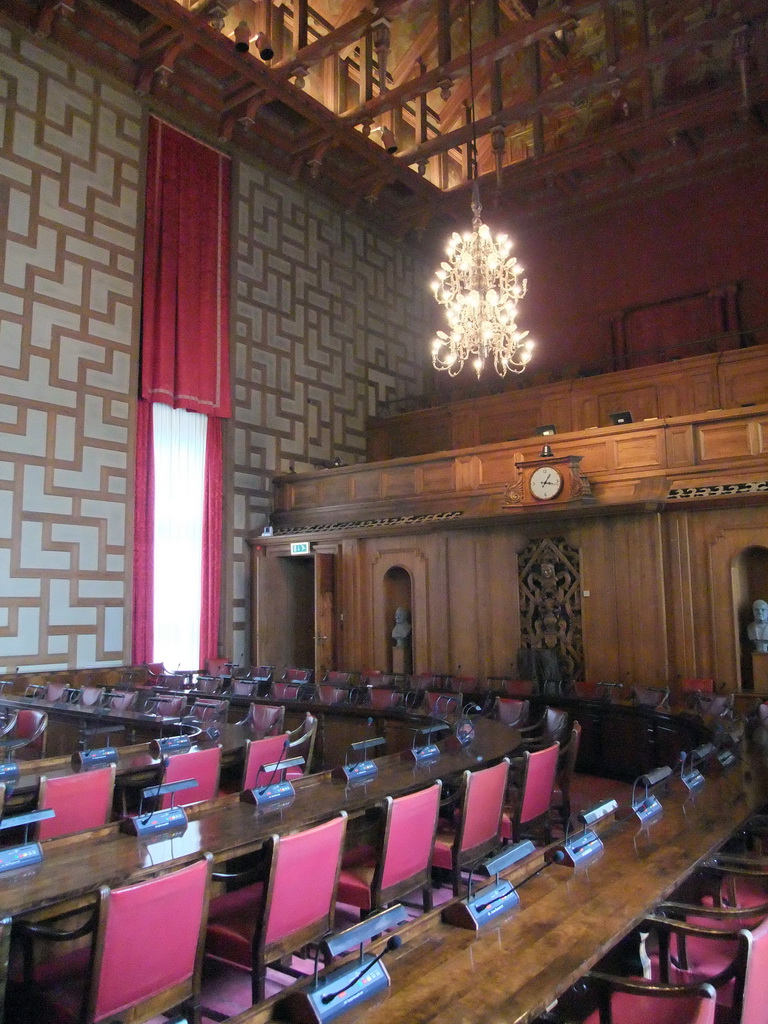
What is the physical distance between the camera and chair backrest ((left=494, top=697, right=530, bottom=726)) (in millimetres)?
6152

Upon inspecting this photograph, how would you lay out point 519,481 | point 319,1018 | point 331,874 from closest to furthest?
point 319,1018 → point 331,874 → point 519,481

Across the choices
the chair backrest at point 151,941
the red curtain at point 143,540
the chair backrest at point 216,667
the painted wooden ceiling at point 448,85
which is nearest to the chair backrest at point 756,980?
the chair backrest at point 151,941

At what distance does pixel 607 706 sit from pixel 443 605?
386 cm

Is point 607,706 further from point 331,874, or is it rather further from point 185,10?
point 185,10

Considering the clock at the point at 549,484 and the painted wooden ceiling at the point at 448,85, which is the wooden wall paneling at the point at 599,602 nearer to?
the clock at the point at 549,484

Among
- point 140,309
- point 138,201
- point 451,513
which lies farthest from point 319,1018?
point 138,201

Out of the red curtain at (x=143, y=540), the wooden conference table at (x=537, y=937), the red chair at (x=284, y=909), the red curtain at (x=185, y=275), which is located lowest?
the red chair at (x=284, y=909)

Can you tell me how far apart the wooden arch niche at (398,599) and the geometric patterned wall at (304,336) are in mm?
2483

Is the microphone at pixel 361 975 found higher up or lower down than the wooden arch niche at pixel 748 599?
lower down

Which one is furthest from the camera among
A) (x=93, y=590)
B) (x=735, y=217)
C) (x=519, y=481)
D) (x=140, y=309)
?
(x=735, y=217)

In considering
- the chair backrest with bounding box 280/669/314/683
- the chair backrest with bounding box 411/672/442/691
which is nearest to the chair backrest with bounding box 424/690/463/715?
the chair backrest with bounding box 411/672/442/691

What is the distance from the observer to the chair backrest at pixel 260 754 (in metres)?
4.40

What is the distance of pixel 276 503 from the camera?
41.9ft

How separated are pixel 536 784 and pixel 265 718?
226 centimetres
